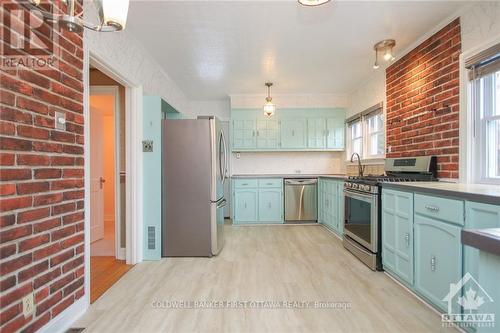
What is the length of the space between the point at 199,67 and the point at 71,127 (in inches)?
89.5

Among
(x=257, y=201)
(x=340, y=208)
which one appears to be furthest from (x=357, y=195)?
(x=257, y=201)

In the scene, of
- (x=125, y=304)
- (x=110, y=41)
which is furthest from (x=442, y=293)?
(x=110, y=41)

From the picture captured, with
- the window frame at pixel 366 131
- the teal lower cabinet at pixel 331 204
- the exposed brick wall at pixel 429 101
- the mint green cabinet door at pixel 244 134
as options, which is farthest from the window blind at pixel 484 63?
the mint green cabinet door at pixel 244 134

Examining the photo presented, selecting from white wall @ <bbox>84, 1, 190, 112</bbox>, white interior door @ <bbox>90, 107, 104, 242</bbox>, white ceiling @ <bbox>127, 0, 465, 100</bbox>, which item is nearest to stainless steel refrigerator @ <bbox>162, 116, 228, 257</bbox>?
white wall @ <bbox>84, 1, 190, 112</bbox>

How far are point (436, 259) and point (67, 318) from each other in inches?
105

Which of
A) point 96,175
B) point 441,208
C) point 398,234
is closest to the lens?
point 441,208

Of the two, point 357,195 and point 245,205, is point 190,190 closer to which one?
point 245,205

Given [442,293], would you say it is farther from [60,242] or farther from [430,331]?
[60,242]

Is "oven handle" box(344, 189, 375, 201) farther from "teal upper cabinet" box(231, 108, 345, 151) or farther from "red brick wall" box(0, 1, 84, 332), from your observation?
"red brick wall" box(0, 1, 84, 332)

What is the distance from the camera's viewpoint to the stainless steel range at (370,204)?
8.59ft

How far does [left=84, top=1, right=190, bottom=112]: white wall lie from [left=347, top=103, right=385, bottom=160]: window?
3.30 meters

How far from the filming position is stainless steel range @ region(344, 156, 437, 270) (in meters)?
2.62

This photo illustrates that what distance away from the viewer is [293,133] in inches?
201

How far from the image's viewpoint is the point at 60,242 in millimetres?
1661
